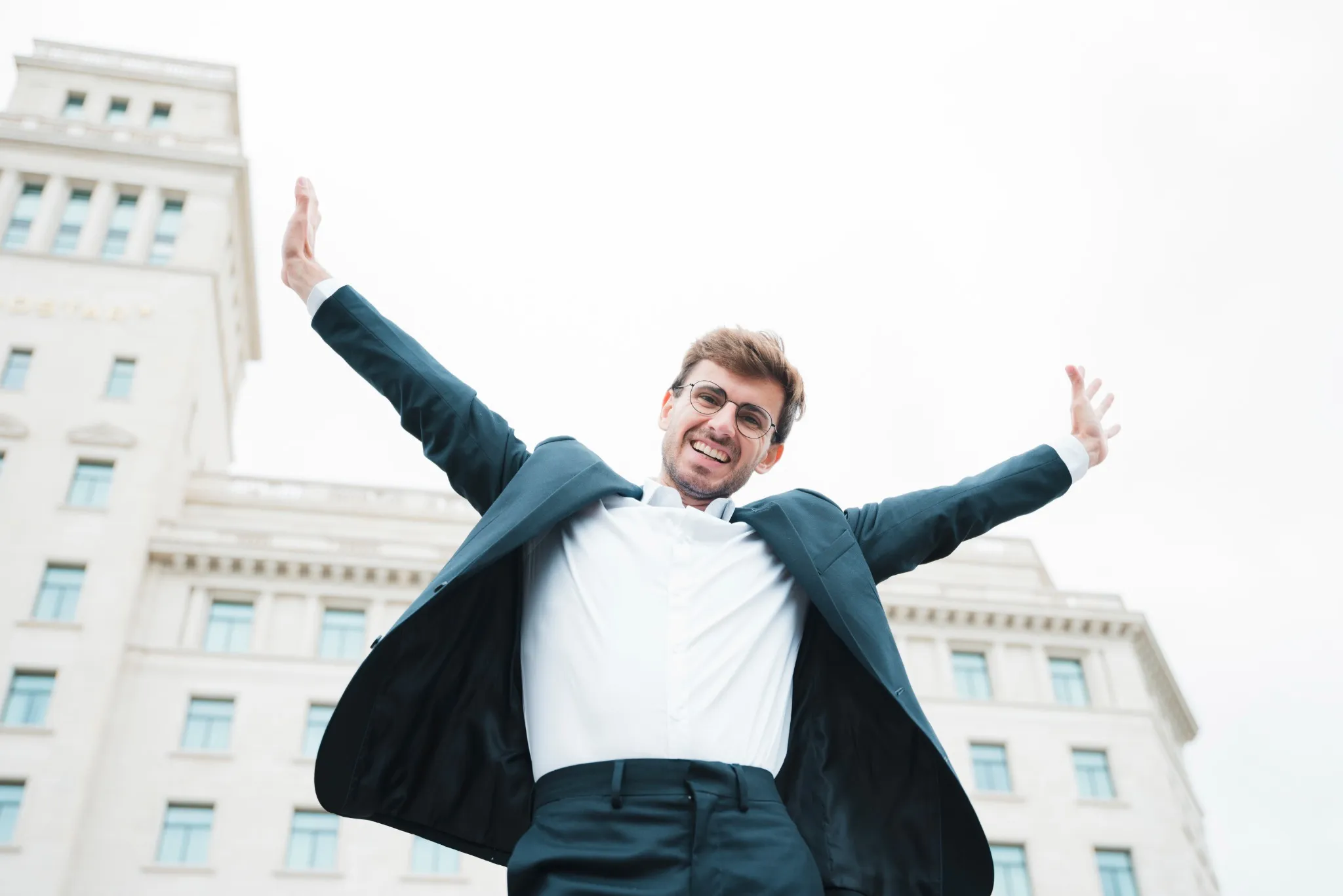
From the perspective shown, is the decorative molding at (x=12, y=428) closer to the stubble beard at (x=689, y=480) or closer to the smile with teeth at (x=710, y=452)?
the stubble beard at (x=689, y=480)

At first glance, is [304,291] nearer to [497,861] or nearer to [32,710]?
[497,861]

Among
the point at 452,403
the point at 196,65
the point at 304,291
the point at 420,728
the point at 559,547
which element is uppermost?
the point at 196,65

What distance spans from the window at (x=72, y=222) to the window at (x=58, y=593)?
10591 millimetres

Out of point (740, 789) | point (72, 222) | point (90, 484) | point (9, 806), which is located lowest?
point (740, 789)

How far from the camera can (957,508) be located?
147 inches

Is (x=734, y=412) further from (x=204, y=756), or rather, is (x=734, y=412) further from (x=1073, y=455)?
(x=204, y=756)

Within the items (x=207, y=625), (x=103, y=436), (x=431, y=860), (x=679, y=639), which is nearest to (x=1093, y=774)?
(x=431, y=860)

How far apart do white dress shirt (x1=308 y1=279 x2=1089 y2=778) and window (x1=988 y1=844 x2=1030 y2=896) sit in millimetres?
26816

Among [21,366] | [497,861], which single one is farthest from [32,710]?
[497,861]

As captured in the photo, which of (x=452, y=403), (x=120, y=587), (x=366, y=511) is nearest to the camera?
(x=452, y=403)

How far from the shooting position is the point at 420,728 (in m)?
3.43

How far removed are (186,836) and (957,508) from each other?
1041 inches

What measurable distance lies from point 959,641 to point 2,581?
2396 cm

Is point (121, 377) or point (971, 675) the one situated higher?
point (121, 377)
